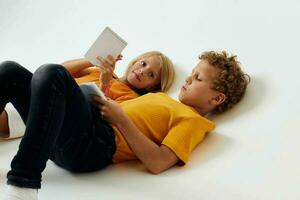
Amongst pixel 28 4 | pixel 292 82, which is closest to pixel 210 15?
pixel 292 82

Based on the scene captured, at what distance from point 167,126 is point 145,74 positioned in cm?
35

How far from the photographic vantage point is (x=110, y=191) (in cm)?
98

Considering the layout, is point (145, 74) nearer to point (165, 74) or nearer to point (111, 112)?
point (165, 74)

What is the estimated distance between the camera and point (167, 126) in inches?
44.7

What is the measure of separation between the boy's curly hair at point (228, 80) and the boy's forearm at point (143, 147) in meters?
0.31

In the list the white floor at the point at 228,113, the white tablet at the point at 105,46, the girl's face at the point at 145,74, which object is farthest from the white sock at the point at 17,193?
the girl's face at the point at 145,74

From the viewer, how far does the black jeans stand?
0.85m

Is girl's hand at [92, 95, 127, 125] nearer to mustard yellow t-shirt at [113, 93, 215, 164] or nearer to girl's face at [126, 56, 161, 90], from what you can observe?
mustard yellow t-shirt at [113, 93, 215, 164]

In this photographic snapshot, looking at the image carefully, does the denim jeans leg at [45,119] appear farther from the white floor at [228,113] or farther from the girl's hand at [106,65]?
the girl's hand at [106,65]

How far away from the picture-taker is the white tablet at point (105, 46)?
1254 mm

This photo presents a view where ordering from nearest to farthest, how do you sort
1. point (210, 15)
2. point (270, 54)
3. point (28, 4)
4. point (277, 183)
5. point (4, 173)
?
point (277, 183)
point (4, 173)
point (270, 54)
point (210, 15)
point (28, 4)

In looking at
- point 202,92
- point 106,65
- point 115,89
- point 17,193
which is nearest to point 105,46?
point 106,65

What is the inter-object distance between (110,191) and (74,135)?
0.51 feet

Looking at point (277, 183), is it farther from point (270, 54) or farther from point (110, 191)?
point (270, 54)
